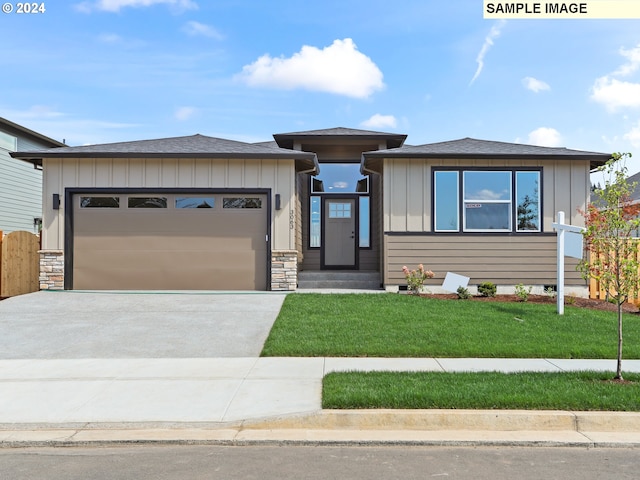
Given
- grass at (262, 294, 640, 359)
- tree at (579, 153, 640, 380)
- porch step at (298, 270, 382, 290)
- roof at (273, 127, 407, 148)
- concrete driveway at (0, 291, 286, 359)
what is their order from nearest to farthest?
tree at (579, 153, 640, 380), grass at (262, 294, 640, 359), concrete driveway at (0, 291, 286, 359), porch step at (298, 270, 382, 290), roof at (273, 127, 407, 148)

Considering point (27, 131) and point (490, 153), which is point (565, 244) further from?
point (27, 131)

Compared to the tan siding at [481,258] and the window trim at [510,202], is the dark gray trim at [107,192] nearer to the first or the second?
the tan siding at [481,258]

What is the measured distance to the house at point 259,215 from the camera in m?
13.5

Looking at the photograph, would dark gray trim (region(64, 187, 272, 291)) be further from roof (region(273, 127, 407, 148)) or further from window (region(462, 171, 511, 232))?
window (region(462, 171, 511, 232))

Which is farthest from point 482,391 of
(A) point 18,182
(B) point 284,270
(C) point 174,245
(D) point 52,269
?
(A) point 18,182

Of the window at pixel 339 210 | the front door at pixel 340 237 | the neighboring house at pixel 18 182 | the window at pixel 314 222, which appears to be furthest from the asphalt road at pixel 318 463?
the neighboring house at pixel 18 182

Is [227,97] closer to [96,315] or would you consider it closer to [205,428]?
[96,315]

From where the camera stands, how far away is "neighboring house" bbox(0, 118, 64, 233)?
22156 mm

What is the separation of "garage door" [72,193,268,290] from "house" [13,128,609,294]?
0.03 m

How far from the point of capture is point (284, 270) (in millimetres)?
13406

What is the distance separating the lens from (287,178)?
1350cm

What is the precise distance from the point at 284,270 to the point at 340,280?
1.84 meters

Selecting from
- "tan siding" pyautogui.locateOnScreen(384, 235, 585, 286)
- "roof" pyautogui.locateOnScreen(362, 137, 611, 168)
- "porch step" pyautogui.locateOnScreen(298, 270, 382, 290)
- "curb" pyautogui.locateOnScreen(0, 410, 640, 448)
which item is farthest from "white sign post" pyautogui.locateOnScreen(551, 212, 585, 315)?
"curb" pyautogui.locateOnScreen(0, 410, 640, 448)

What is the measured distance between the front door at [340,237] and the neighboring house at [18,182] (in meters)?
13.9
